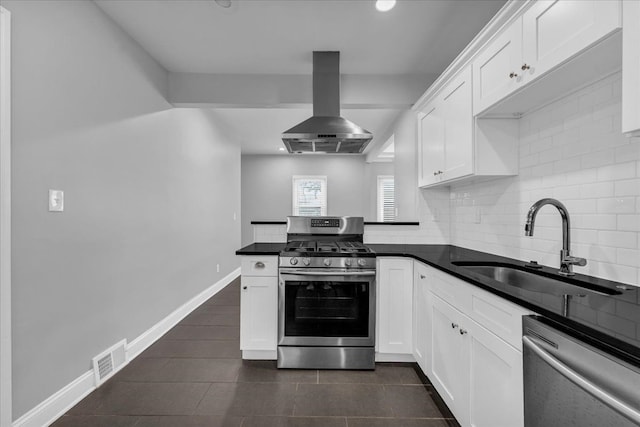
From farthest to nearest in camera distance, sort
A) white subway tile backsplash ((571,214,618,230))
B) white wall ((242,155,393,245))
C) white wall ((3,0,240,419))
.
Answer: white wall ((242,155,393,245)) < white wall ((3,0,240,419)) < white subway tile backsplash ((571,214,618,230))

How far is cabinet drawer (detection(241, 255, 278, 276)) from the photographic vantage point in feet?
8.64

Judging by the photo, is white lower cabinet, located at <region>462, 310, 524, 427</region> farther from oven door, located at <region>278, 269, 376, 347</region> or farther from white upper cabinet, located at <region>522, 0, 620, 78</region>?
white upper cabinet, located at <region>522, 0, 620, 78</region>

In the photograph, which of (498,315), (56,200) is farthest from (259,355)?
(498,315)

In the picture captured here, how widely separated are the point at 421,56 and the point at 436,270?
79.7 inches

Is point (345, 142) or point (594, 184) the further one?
point (345, 142)

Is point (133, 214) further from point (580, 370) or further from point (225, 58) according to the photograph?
point (580, 370)

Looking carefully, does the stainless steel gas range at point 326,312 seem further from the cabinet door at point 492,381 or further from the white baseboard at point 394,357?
the cabinet door at point 492,381

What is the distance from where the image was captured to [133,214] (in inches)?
110

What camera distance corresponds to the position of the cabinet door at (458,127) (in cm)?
219

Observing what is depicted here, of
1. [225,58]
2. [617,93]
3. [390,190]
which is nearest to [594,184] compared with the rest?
[617,93]

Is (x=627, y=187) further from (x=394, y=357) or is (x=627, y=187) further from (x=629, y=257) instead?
(x=394, y=357)

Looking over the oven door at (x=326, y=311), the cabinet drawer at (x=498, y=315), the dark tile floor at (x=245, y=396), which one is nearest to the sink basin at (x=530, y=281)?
the cabinet drawer at (x=498, y=315)

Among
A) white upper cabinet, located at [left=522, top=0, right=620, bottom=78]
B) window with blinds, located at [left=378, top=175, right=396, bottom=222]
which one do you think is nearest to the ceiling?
white upper cabinet, located at [left=522, top=0, right=620, bottom=78]

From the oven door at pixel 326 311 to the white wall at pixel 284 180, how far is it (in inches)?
213
